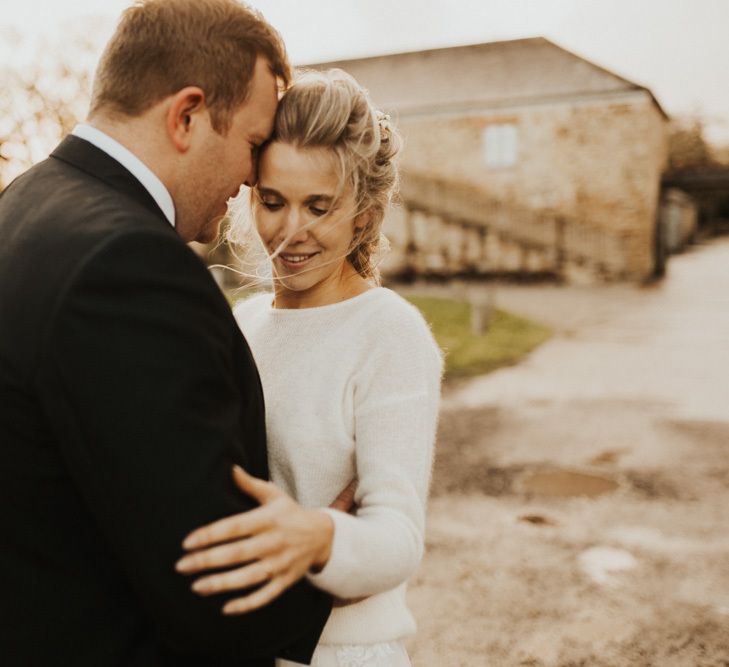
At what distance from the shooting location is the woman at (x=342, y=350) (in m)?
1.80

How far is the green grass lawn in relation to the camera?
11.2 m

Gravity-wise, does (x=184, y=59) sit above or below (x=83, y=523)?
above

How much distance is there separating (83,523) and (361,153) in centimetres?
115

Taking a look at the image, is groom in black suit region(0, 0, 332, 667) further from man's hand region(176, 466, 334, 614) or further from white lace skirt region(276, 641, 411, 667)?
white lace skirt region(276, 641, 411, 667)

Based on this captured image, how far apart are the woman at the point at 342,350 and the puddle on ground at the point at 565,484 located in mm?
4320

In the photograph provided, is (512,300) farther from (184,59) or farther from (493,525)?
(184,59)

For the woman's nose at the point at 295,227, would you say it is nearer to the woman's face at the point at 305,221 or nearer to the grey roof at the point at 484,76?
the woman's face at the point at 305,221

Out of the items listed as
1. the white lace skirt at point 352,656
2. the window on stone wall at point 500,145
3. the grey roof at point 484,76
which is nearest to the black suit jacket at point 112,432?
the white lace skirt at point 352,656

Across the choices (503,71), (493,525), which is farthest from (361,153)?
(503,71)

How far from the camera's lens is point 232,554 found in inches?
52.1

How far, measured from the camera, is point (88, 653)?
1.47m

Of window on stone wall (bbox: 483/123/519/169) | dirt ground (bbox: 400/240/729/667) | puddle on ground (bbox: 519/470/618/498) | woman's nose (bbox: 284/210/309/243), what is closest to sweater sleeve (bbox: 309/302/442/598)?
woman's nose (bbox: 284/210/309/243)

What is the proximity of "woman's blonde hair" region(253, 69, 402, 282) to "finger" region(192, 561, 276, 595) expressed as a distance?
104 cm

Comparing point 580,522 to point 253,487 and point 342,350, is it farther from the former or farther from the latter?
point 253,487
